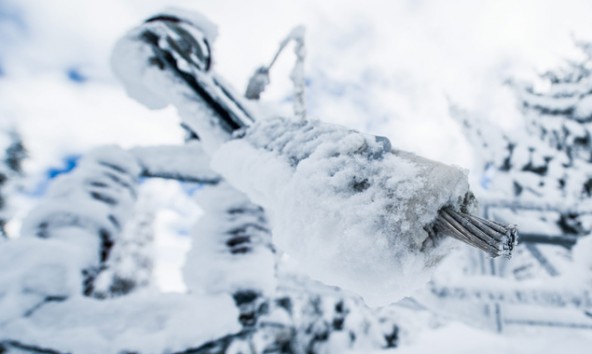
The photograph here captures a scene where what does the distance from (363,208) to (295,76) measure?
1760 millimetres

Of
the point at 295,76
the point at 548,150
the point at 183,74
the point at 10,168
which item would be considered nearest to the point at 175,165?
the point at 183,74

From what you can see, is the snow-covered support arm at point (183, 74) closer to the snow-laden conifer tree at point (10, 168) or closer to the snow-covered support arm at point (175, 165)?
the snow-covered support arm at point (175, 165)

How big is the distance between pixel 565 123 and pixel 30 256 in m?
7.11

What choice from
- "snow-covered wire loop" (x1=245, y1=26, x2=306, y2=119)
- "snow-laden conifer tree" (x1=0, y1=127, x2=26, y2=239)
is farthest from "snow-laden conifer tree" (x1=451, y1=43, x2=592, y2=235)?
"snow-laden conifer tree" (x1=0, y1=127, x2=26, y2=239)

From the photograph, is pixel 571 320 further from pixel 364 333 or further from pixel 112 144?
pixel 112 144

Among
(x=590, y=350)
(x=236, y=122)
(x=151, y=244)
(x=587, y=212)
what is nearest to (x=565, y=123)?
(x=587, y=212)

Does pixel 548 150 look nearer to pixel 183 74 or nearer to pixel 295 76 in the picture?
pixel 295 76

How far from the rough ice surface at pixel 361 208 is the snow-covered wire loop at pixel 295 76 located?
132cm

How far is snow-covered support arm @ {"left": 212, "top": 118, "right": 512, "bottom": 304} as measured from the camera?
0.63m

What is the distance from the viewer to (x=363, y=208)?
0.67m

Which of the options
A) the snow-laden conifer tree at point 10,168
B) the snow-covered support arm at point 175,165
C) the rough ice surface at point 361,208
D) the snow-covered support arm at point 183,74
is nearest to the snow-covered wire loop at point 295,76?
the snow-covered support arm at point 183,74

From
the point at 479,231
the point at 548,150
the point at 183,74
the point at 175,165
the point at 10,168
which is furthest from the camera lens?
the point at 10,168

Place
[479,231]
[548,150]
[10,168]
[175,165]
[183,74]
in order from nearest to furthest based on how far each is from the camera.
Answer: [479,231] < [183,74] < [175,165] < [548,150] < [10,168]

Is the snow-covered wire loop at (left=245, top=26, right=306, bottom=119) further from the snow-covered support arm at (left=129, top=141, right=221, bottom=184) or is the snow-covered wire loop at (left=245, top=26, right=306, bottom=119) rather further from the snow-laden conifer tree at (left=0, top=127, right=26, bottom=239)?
the snow-laden conifer tree at (left=0, top=127, right=26, bottom=239)
